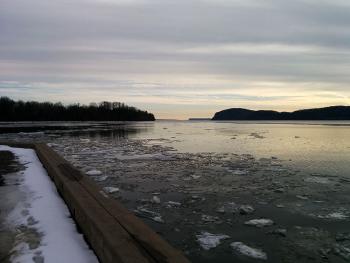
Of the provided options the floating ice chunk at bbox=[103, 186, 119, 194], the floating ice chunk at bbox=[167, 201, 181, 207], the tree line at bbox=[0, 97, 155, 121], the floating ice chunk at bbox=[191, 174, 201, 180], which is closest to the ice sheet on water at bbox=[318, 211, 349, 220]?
the floating ice chunk at bbox=[167, 201, 181, 207]

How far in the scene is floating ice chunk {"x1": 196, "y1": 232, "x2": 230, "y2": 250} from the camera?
5133 millimetres

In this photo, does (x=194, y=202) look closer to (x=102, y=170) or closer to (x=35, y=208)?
(x=35, y=208)

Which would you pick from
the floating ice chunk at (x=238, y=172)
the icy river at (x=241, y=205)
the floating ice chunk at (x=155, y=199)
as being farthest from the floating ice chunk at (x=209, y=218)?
the floating ice chunk at (x=238, y=172)

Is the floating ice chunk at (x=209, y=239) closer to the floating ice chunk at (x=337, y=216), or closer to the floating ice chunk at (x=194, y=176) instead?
the floating ice chunk at (x=337, y=216)

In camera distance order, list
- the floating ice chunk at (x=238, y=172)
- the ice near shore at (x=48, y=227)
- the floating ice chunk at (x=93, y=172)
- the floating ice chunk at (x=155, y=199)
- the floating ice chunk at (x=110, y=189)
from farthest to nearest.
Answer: the floating ice chunk at (x=238, y=172) → the floating ice chunk at (x=93, y=172) → the floating ice chunk at (x=110, y=189) → the floating ice chunk at (x=155, y=199) → the ice near shore at (x=48, y=227)

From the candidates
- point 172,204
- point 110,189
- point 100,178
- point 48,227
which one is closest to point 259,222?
point 172,204

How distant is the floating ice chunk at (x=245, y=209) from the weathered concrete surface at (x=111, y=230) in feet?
7.68

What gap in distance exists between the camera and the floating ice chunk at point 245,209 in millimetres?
6668

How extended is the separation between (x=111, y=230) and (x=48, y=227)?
4.19 ft

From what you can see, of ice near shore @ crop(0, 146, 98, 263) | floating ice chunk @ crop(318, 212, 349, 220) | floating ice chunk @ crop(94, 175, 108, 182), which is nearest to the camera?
ice near shore @ crop(0, 146, 98, 263)

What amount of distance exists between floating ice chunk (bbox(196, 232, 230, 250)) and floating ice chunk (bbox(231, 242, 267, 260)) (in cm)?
24

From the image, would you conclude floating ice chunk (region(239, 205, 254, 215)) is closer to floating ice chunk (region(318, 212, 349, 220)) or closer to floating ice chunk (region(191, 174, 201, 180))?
floating ice chunk (region(318, 212, 349, 220))

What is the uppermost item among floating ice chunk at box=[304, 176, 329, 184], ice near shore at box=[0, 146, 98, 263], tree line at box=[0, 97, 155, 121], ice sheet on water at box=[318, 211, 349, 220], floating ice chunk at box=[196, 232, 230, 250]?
tree line at box=[0, 97, 155, 121]

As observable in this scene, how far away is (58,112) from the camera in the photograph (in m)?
124
